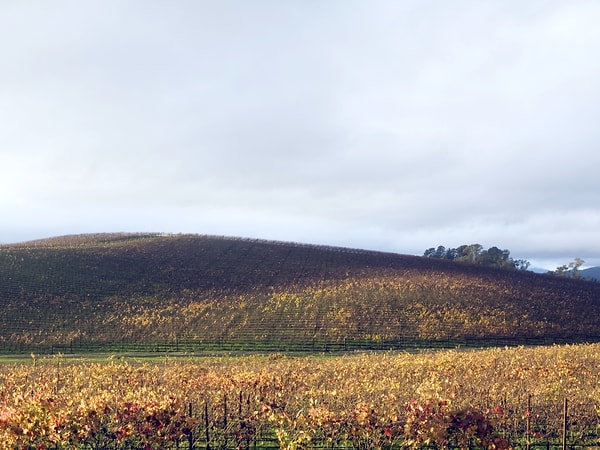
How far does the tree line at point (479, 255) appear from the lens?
328ft

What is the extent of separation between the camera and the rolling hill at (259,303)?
37.1 metres

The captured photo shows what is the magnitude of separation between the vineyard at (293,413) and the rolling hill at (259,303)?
72.0 feet

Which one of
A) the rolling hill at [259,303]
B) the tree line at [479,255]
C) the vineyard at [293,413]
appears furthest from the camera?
the tree line at [479,255]

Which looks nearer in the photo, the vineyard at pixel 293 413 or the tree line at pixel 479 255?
the vineyard at pixel 293 413

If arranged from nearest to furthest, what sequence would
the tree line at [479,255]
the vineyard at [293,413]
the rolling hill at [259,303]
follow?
the vineyard at [293,413], the rolling hill at [259,303], the tree line at [479,255]

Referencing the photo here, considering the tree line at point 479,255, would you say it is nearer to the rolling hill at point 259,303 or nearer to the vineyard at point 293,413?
the rolling hill at point 259,303

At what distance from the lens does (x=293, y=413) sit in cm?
1015

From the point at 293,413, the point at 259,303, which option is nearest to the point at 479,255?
the point at 259,303

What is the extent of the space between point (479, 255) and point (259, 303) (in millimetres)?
70616

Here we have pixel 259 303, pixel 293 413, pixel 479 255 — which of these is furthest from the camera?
pixel 479 255

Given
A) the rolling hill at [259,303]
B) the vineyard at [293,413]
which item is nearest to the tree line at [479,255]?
the rolling hill at [259,303]

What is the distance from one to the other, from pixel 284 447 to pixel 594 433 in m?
7.64

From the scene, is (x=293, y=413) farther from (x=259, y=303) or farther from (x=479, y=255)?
(x=479, y=255)

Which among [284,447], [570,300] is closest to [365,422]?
[284,447]
